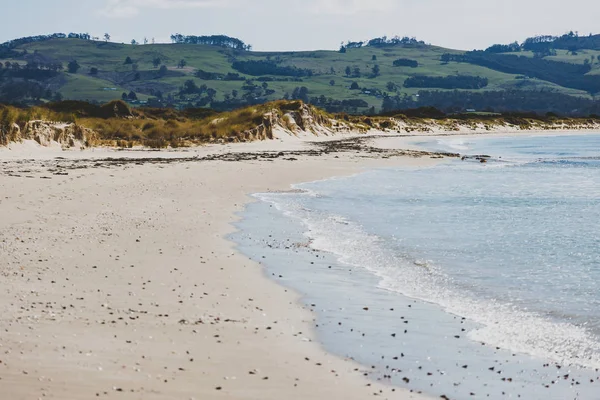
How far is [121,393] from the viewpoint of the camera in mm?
5992

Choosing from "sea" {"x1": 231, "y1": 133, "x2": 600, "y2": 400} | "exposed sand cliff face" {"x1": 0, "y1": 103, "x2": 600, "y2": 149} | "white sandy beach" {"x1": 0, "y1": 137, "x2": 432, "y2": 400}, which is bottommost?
"sea" {"x1": 231, "y1": 133, "x2": 600, "y2": 400}

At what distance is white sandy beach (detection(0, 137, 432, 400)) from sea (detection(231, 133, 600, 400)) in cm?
54

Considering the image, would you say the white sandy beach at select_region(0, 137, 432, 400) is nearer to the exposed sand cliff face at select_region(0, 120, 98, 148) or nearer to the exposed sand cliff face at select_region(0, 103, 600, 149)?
the exposed sand cliff face at select_region(0, 120, 98, 148)

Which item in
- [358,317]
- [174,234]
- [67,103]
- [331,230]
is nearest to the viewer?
[358,317]

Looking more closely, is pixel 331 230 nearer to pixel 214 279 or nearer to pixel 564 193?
pixel 214 279

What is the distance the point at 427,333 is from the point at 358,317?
36.6 inches

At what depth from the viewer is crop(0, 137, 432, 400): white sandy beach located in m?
6.34

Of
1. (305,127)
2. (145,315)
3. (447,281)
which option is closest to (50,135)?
(305,127)

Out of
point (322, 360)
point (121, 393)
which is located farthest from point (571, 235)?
point (121, 393)

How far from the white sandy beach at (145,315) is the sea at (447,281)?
21.4 inches

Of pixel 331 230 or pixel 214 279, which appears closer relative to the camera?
pixel 214 279

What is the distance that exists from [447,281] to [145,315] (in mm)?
4860

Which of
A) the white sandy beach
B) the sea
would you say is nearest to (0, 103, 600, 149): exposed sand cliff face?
the sea

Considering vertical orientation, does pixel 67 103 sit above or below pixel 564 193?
above
